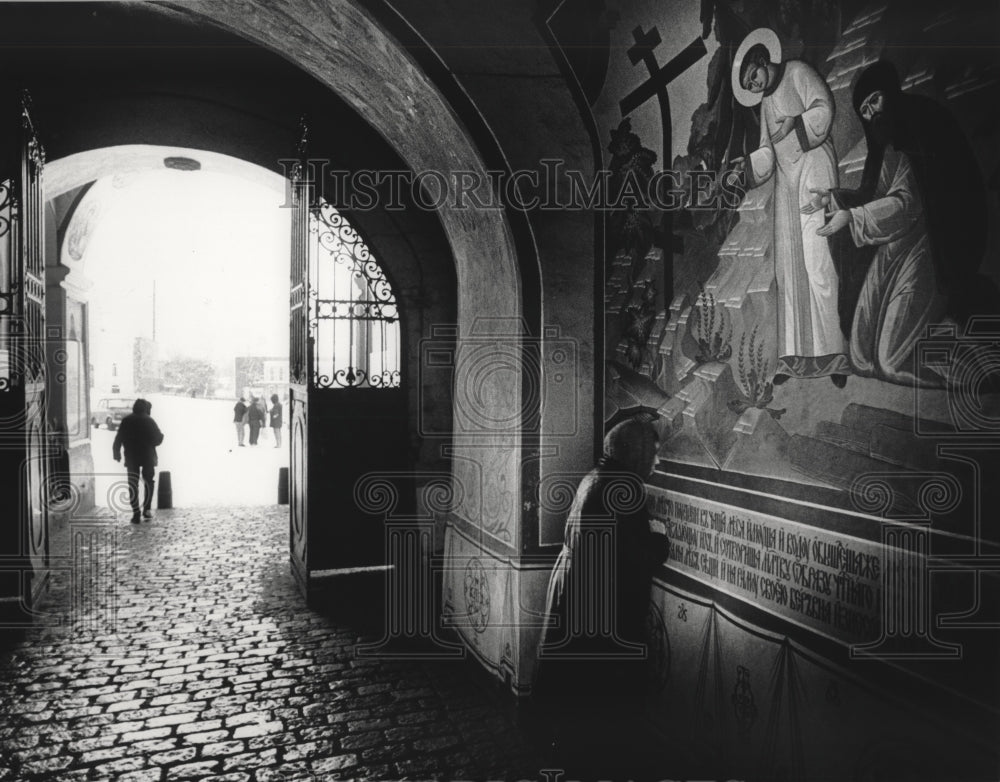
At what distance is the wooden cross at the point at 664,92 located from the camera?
156 inches

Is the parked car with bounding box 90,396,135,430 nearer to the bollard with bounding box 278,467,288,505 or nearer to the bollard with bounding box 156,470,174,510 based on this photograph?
the bollard with bounding box 156,470,174,510

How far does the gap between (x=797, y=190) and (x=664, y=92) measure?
1.23 m

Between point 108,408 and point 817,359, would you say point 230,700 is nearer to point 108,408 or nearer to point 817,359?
point 817,359

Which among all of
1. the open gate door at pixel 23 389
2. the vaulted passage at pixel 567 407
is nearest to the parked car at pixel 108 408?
the vaulted passage at pixel 567 407

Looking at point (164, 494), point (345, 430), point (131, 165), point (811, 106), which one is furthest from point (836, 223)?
point (164, 494)

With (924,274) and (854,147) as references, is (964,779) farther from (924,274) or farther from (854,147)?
(854,147)

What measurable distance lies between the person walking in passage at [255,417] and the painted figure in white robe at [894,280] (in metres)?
17.1

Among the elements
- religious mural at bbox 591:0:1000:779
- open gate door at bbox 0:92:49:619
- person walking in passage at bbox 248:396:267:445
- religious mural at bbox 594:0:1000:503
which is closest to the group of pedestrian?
person walking in passage at bbox 248:396:267:445

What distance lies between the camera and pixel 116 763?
3.89 meters

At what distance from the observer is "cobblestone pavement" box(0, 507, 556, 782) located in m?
3.91

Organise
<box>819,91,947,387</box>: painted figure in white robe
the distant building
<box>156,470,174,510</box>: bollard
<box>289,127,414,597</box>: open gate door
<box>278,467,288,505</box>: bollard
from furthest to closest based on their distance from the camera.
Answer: the distant building, <box>278,467,288,505</box>: bollard, <box>156,470,174,510</box>: bollard, <box>289,127,414,597</box>: open gate door, <box>819,91,947,387</box>: painted figure in white robe

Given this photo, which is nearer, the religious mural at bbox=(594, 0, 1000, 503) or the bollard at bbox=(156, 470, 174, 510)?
the religious mural at bbox=(594, 0, 1000, 503)

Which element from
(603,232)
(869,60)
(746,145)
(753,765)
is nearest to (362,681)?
(753,765)

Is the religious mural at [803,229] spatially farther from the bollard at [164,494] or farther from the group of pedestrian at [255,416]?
the group of pedestrian at [255,416]
